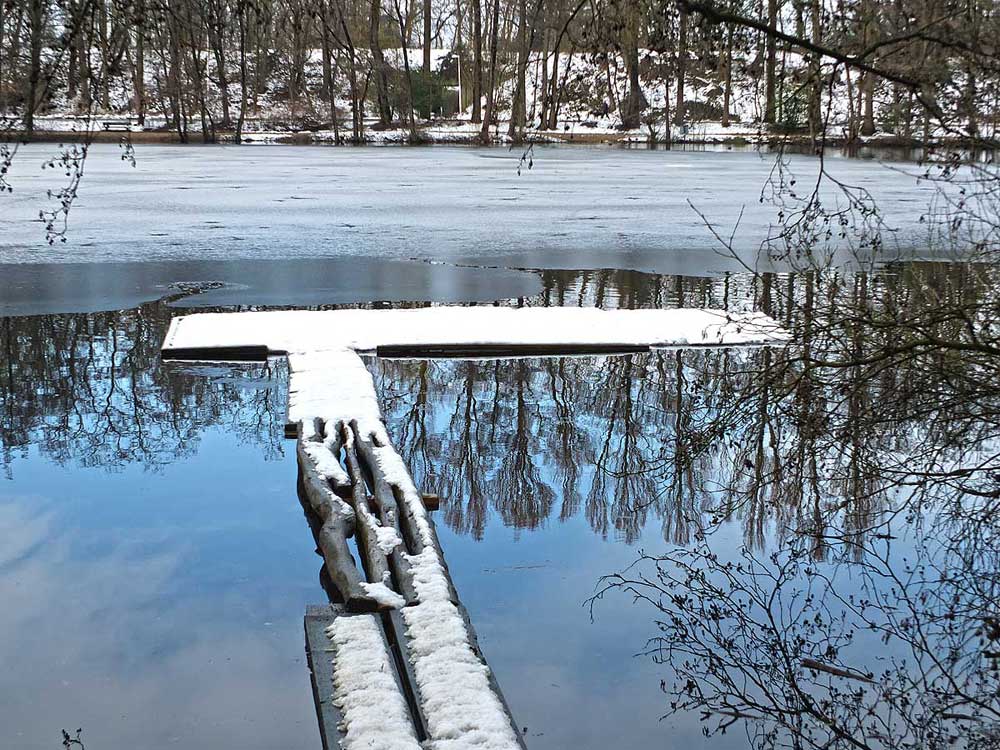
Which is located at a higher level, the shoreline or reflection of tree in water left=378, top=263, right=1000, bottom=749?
the shoreline

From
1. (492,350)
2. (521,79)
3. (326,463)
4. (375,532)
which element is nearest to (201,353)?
(492,350)

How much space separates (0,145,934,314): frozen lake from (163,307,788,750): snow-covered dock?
167 centimetres

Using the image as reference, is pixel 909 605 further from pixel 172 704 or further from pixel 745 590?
pixel 172 704

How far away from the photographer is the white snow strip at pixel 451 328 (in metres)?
9.41

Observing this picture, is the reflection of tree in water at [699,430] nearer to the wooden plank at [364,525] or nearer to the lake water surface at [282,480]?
the lake water surface at [282,480]

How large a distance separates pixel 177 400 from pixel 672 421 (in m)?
3.23

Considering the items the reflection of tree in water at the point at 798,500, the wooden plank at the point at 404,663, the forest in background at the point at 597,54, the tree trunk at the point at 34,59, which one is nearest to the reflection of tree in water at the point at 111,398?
the reflection of tree in water at the point at 798,500

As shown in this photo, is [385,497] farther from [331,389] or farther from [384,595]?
[331,389]

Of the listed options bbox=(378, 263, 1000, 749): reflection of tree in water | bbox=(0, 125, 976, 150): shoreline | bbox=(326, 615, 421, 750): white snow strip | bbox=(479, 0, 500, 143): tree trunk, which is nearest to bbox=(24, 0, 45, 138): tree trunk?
bbox=(479, 0, 500, 143): tree trunk

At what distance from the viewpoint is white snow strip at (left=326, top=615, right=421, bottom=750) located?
12.0 ft

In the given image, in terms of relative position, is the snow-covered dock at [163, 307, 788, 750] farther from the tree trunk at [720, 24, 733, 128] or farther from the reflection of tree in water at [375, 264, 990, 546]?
the tree trunk at [720, 24, 733, 128]

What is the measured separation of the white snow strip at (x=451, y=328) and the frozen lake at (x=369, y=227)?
1320 mm

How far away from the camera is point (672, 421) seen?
25.3 feet

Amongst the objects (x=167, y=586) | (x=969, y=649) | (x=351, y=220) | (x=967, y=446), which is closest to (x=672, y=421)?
(x=967, y=446)
